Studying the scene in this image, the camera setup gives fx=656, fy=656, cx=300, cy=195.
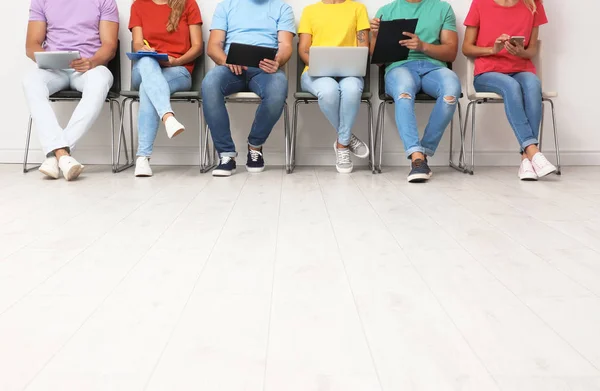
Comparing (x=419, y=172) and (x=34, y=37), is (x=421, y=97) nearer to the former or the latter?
(x=419, y=172)

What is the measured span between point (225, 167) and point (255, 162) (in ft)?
0.77

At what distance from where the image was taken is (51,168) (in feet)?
10.8

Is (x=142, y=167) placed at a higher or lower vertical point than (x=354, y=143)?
lower

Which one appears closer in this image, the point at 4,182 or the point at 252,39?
the point at 4,182

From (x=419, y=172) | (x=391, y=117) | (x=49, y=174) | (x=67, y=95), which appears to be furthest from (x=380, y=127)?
(x=49, y=174)

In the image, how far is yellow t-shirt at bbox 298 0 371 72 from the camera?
375 centimetres

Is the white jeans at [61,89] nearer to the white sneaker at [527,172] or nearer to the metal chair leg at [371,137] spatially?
the metal chair leg at [371,137]

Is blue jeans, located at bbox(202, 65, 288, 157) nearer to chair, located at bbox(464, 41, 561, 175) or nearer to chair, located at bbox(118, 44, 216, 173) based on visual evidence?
chair, located at bbox(118, 44, 216, 173)

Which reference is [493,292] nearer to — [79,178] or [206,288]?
[206,288]

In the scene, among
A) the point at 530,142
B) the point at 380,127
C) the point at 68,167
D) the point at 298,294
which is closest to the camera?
the point at 298,294

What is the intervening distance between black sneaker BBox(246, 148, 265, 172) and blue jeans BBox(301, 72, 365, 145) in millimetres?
457

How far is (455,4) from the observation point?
3.99 m

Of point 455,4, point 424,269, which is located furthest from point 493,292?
point 455,4

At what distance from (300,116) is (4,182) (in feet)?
5.71
